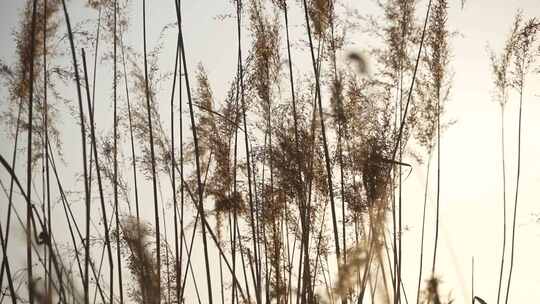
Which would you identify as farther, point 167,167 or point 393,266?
point 167,167

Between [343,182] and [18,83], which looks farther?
[18,83]

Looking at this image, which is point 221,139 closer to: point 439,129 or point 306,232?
point 306,232

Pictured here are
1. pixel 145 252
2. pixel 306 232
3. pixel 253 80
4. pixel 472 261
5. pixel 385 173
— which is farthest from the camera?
pixel 472 261

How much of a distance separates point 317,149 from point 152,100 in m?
0.91

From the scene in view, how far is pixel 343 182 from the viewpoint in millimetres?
2896

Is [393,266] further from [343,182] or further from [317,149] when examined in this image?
[317,149]

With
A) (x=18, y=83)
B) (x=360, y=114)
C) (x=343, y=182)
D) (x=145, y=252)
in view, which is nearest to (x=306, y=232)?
(x=343, y=182)

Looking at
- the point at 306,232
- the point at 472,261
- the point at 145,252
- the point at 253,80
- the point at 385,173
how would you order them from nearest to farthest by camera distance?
the point at 145,252
the point at 306,232
the point at 385,173
the point at 253,80
the point at 472,261

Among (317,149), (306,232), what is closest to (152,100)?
(317,149)

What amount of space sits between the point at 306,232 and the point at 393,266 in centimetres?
43

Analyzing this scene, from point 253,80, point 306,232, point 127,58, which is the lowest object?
point 306,232

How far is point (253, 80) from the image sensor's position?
308 centimetres

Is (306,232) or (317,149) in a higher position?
(317,149)

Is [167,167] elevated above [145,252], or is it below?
above
